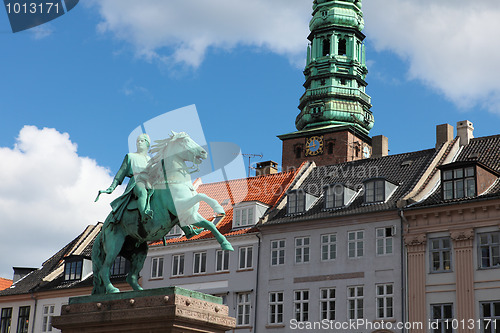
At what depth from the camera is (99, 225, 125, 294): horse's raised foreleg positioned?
60.2ft

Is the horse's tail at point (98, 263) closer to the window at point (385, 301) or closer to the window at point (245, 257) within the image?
the window at point (385, 301)

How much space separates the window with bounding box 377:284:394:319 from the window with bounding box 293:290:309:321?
377cm

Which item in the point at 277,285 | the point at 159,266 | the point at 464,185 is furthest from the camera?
the point at 159,266

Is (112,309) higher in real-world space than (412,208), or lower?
lower

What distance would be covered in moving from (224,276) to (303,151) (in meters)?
32.5

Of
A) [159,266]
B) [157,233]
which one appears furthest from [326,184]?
[157,233]

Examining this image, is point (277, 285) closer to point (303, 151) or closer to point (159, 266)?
point (159, 266)

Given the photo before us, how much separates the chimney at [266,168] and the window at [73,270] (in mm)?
14193

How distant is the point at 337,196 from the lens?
143 feet

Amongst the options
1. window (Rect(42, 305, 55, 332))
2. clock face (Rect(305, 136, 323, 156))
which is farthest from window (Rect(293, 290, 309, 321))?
clock face (Rect(305, 136, 323, 156))

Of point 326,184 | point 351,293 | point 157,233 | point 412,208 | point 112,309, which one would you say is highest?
point 326,184

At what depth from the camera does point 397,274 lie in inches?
1574

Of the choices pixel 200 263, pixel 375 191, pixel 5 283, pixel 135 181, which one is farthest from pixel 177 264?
pixel 135 181

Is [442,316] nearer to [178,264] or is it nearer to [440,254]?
[440,254]
